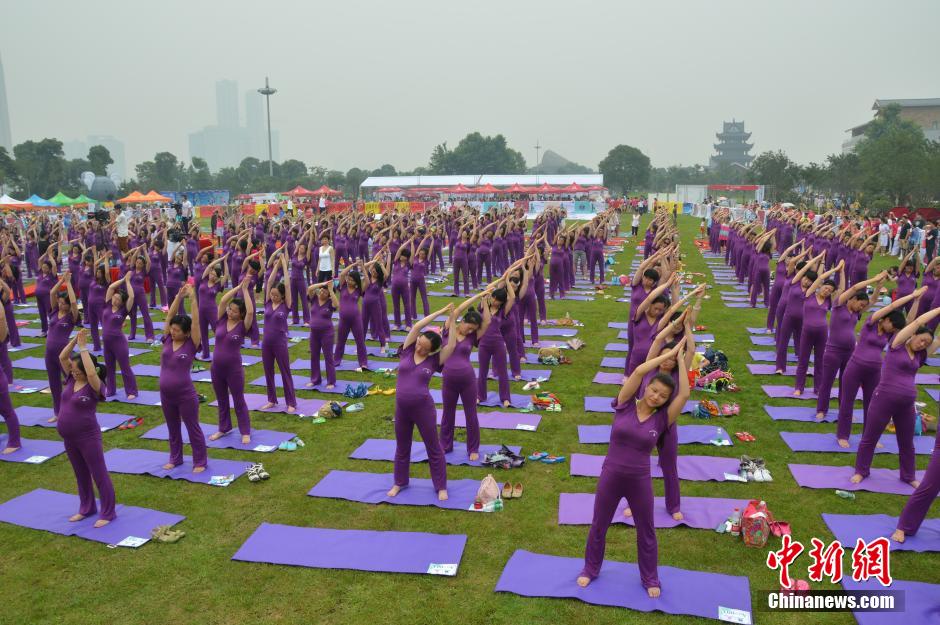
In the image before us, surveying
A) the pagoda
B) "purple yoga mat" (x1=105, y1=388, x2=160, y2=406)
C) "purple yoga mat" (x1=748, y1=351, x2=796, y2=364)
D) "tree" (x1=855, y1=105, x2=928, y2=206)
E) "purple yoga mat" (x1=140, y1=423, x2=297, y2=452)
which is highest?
the pagoda

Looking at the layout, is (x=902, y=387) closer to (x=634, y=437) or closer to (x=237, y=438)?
(x=634, y=437)

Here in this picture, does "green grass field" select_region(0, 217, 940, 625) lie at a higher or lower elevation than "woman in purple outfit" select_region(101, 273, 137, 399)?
lower

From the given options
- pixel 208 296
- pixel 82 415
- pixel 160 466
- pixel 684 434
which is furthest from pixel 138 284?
pixel 684 434

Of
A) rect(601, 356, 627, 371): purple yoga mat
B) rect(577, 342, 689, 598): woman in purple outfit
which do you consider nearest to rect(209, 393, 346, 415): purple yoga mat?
rect(601, 356, 627, 371): purple yoga mat

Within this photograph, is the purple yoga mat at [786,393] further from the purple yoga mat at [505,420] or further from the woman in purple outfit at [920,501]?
the woman in purple outfit at [920,501]

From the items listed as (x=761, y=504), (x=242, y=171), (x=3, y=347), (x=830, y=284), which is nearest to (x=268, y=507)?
(x=761, y=504)

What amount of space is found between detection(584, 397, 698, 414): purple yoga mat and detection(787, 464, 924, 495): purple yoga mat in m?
2.32

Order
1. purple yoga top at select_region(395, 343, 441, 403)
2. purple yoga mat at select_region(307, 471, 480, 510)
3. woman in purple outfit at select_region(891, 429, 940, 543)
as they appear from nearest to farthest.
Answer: woman in purple outfit at select_region(891, 429, 940, 543) < purple yoga top at select_region(395, 343, 441, 403) < purple yoga mat at select_region(307, 471, 480, 510)

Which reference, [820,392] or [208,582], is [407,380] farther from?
[820,392]

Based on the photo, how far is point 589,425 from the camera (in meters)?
9.77

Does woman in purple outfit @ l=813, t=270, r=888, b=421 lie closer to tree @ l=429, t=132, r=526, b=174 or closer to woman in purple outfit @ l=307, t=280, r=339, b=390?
woman in purple outfit @ l=307, t=280, r=339, b=390

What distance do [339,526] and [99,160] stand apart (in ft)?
263

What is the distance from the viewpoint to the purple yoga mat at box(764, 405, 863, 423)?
9.70m

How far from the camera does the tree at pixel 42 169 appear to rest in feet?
221
